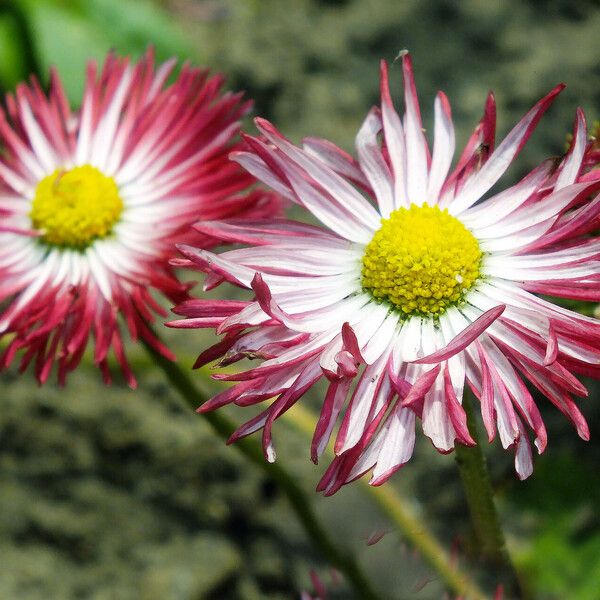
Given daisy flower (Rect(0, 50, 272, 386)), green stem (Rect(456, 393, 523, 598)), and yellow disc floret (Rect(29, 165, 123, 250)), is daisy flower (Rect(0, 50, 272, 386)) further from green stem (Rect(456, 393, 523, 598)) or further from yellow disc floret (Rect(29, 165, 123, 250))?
green stem (Rect(456, 393, 523, 598))

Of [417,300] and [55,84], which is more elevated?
[55,84]

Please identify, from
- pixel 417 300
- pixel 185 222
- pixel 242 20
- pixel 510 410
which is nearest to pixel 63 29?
pixel 242 20

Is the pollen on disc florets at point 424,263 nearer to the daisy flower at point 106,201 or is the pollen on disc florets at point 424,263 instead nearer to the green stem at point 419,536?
the daisy flower at point 106,201

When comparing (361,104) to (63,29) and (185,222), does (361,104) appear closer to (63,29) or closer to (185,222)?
(63,29)

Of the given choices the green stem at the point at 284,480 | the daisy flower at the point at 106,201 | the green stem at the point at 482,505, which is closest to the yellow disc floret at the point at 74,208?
the daisy flower at the point at 106,201

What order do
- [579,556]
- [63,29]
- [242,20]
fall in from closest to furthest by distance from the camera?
[579,556] < [63,29] < [242,20]

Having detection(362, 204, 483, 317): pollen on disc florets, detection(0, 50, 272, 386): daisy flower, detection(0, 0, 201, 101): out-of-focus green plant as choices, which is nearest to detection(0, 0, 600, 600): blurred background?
detection(0, 0, 201, 101): out-of-focus green plant
